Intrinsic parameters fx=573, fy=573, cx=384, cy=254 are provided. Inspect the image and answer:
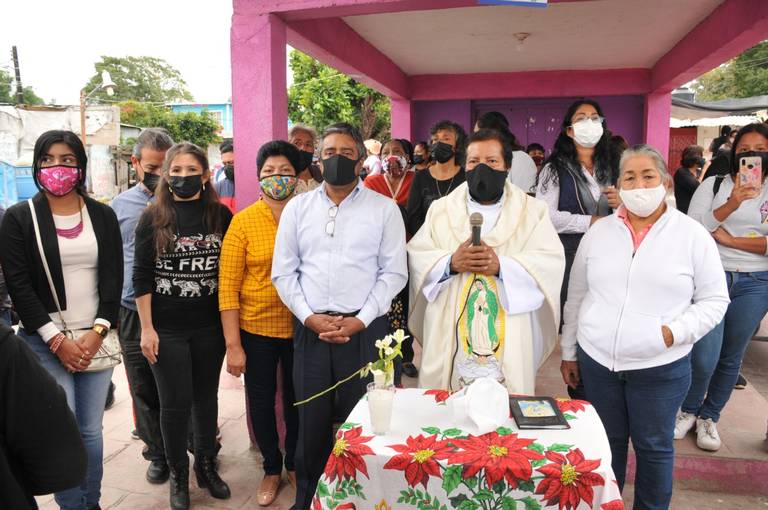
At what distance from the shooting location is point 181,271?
9.98 ft

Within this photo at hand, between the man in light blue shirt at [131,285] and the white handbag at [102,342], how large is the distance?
0.56m

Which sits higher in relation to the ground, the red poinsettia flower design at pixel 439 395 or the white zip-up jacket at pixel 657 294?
the white zip-up jacket at pixel 657 294

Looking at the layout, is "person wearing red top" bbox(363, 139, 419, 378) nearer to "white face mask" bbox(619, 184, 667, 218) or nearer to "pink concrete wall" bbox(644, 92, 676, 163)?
"white face mask" bbox(619, 184, 667, 218)

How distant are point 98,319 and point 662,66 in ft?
23.1

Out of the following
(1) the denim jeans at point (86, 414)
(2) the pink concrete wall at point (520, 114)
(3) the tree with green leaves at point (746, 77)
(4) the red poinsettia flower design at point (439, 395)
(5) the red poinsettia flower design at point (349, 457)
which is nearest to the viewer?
(5) the red poinsettia flower design at point (349, 457)

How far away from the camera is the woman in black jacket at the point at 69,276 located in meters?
2.64

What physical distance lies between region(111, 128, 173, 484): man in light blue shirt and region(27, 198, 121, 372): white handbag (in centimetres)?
56

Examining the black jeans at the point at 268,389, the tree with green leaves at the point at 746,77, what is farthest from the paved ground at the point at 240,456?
the tree with green leaves at the point at 746,77

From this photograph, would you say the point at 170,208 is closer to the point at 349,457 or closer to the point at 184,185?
the point at 184,185

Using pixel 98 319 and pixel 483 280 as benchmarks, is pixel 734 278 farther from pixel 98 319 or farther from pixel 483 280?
pixel 98 319

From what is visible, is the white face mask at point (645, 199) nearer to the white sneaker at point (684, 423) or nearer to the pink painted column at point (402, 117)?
the white sneaker at point (684, 423)

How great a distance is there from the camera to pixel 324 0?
3.63 meters

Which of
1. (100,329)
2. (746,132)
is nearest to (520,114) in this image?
(746,132)

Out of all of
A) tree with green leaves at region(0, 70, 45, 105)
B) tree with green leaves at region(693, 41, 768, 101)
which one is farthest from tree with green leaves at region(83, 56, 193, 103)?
tree with green leaves at region(693, 41, 768, 101)
